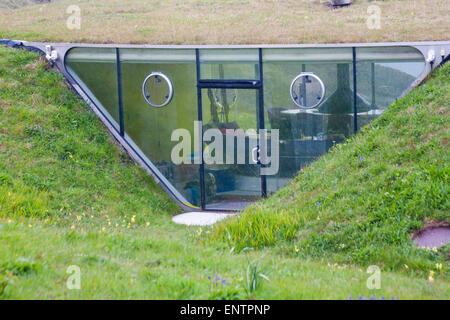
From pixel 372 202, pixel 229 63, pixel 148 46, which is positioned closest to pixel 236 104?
pixel 229 63

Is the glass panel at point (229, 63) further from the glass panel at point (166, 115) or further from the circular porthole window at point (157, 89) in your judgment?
the circular porthole window at point (157, 89)

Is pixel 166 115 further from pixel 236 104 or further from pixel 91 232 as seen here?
pixel 91 232

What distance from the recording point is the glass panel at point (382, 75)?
12.0 metres

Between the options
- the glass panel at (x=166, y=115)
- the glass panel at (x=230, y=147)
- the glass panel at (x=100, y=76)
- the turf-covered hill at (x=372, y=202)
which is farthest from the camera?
the glass panel at (x=100, y=76)

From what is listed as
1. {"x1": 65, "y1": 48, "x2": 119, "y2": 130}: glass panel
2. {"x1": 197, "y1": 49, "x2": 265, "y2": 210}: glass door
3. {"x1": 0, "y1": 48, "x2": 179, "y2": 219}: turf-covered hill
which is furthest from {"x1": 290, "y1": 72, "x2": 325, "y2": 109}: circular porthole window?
{"x1": 65, "y1": 48, "x2": 119, "y2": 130}: glass panel

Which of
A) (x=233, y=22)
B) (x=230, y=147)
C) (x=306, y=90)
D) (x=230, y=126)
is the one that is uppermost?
(x=233, y=22)

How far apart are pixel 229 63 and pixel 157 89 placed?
218 cm

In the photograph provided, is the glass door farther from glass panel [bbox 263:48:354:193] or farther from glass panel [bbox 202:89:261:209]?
glass panel [bbox 263:48:354:193]

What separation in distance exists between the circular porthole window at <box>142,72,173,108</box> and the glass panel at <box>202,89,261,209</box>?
1.03 meters

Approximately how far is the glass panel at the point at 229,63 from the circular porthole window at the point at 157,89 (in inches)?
41.1

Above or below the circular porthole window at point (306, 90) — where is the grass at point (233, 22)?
above

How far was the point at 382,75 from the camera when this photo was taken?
12023 mm

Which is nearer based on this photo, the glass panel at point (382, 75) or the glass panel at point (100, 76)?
the glass panel at point (382, 75)

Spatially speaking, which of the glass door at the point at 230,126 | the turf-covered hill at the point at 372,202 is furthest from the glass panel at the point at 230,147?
the turf-covered hill at the point at 372,202
